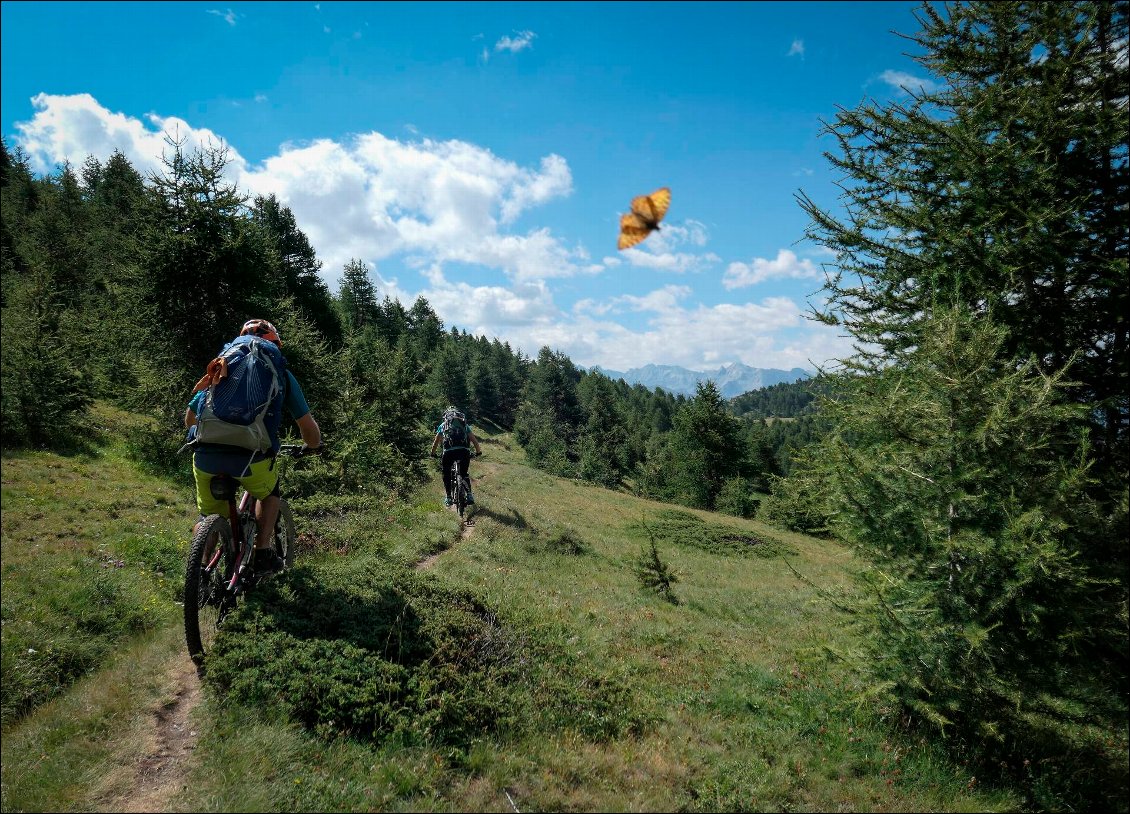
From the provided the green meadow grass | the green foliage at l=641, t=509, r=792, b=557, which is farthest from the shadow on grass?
the green foliage at l=641, t=509, r=792, b=557

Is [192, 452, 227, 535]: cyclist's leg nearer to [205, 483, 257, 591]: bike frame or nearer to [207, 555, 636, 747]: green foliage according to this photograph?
[205, 483, 257, 591]: bike frame

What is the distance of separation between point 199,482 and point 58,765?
94.7 inches

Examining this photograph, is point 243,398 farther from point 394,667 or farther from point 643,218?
point 643,218

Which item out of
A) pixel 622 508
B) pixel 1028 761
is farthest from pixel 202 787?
pixel 622 508

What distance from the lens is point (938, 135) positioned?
7.93 m

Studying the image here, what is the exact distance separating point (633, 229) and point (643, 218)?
118mm

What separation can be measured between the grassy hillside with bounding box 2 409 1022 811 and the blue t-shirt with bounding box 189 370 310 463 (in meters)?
1.82

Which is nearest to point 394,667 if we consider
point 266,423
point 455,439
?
point 266,423

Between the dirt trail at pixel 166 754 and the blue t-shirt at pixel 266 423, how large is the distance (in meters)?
2.12

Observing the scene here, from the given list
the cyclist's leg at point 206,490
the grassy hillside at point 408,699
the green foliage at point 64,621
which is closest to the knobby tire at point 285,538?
the grassy hillside at point 408,699

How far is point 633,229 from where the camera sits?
379 centimetres

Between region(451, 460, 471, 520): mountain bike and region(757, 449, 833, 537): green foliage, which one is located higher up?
region(757, 449, 833, 537): green foliage

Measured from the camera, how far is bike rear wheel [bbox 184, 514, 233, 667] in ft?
15.8

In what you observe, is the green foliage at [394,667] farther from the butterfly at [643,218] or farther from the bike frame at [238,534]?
the butterfly at [643,218]
